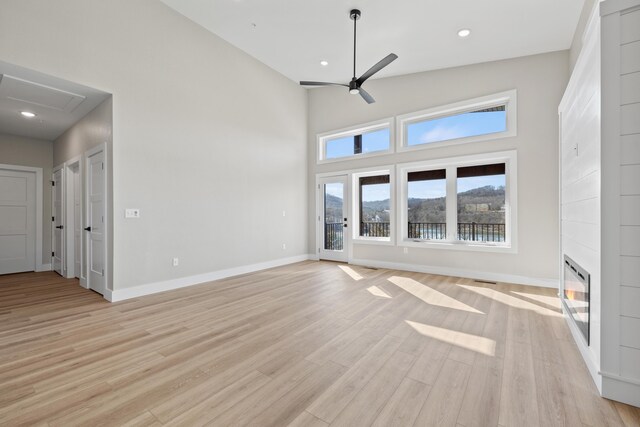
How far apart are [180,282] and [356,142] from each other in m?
4.57

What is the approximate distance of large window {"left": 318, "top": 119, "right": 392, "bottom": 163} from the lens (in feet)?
19.3

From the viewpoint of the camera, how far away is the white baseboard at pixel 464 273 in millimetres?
4273

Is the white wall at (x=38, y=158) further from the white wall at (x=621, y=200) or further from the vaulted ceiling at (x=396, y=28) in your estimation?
the white wall at (x=621, y=200)

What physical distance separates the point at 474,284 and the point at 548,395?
2882mm

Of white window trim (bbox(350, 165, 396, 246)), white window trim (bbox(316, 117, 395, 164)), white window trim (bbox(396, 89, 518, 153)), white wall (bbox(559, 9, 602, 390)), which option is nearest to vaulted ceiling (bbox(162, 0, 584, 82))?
white window trim (bbox(396, 89, 518, 153))

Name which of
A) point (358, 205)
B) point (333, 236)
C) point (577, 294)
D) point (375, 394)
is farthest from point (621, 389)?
point (333, 236)

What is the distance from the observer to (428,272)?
5.22 meters

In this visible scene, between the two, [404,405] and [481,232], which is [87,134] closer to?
[404,405]

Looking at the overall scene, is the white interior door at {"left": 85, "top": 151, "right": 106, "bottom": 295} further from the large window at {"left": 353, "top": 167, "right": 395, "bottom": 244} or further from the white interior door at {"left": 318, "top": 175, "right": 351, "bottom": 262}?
the large window at {"left": 353, "top": 167, "right": 395, "bottom": 244}

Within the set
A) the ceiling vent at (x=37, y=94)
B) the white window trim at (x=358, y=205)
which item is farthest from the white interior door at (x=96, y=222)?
the white window trim at (x=358, y=205)

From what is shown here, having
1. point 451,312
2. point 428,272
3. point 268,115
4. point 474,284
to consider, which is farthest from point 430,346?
point 268,115

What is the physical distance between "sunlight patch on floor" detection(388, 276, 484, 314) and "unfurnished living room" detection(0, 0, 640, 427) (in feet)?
0.18

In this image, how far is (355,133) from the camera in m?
6.34

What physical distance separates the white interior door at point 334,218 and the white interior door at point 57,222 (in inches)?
205
